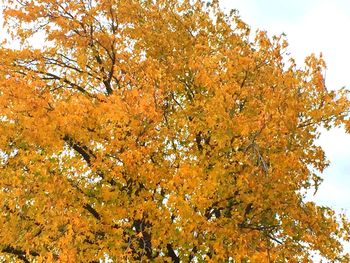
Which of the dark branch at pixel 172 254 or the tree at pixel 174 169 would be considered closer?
the tree at pixel 174 169

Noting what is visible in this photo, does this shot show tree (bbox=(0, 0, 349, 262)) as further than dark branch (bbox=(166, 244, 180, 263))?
No

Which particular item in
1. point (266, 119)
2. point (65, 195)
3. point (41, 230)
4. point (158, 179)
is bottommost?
point (41, 230)

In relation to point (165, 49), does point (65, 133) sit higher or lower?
lower

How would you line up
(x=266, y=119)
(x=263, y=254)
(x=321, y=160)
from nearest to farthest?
(x=263, y=254) → (x=266, y=119) → (x=321, y=160)

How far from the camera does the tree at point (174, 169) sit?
11.1 metres

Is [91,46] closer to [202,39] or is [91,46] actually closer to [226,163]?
[202,39]

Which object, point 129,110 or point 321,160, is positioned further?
point 321,160

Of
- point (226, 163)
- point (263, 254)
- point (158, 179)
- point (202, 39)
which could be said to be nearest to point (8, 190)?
point (158, 179)

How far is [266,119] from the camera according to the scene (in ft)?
36.1

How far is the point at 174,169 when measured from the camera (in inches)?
486

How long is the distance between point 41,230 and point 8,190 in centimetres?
143

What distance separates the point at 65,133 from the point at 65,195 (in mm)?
1585

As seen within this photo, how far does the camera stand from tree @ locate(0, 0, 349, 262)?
36.4 ft

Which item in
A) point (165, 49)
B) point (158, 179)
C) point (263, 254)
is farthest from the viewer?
point (165, 49)
